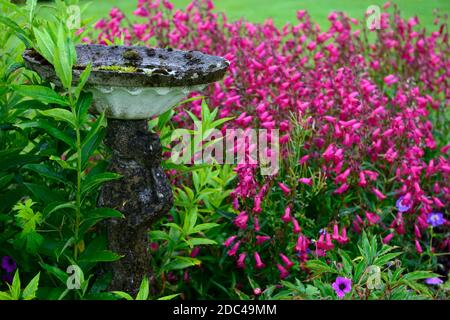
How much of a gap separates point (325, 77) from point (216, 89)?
0.71 m

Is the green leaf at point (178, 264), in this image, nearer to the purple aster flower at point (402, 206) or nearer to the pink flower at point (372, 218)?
the pink flower at point (372, 218)

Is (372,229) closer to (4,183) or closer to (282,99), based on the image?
(282,99)

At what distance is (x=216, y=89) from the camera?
4.40 meters

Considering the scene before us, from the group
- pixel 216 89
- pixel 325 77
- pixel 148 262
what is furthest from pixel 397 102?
pixel 148 262

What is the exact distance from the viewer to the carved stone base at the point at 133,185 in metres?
2.86

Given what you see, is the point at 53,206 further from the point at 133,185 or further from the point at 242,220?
the point at 242,220

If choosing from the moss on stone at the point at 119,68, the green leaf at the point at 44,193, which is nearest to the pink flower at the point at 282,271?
the green leaf at the point at 44,193

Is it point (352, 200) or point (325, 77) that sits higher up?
point (325, 77)

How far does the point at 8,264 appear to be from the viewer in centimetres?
311

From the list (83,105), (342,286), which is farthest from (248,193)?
(83,105)

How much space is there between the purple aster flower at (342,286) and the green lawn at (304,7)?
23.6 ft

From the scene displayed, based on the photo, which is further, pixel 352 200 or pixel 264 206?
pixel 352 200

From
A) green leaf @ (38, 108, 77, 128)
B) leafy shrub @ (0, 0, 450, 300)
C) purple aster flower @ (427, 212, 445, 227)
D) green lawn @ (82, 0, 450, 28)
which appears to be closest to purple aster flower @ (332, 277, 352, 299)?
leafy shrub @ (0, 0, 450, 300)
